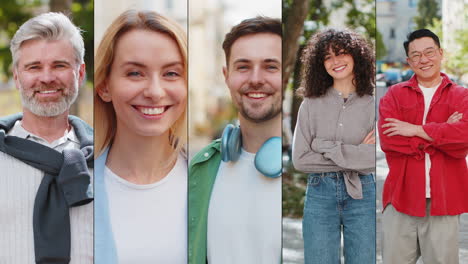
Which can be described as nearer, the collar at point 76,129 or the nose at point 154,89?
the nose at point 154,89

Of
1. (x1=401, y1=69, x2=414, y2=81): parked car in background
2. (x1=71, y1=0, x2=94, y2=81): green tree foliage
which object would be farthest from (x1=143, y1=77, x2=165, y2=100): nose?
(x1=401, y1=69, x2=414, y2=81): parked car in background

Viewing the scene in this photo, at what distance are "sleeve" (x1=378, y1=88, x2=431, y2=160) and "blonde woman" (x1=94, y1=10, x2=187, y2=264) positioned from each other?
1.30 metres

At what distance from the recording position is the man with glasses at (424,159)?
13.7 ft

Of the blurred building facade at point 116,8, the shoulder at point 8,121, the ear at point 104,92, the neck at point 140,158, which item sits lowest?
the neck at point 140,158

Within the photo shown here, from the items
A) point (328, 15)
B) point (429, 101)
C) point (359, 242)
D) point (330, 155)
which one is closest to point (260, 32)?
point (328, 15)

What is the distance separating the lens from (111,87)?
13.8ft

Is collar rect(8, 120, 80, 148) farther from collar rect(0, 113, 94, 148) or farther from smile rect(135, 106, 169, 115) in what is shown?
smile rect(135, 106, 169, 115)

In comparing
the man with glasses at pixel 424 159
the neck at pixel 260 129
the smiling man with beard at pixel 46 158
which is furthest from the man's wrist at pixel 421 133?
the smiling man with beard at pixel 46 158

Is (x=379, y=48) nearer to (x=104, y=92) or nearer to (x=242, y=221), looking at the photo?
(x=242, y=221)

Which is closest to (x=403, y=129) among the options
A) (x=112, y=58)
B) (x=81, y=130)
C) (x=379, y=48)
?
(x=379, y=48)

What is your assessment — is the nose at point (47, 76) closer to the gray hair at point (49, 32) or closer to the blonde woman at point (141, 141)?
the gray hair at point (49, 32)

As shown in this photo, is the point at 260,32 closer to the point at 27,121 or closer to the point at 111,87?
the point at 111,87

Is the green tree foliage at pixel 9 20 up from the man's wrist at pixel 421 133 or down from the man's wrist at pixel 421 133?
up

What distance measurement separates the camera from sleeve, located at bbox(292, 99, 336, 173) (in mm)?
4145
